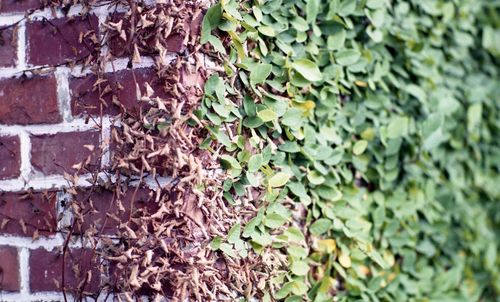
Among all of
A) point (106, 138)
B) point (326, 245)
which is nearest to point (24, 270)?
point (106, 138)

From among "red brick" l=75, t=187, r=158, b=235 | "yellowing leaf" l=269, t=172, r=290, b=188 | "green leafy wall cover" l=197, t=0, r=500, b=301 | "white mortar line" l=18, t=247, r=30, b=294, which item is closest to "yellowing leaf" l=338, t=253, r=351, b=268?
"green leafy wall cover" l=197, t=0, r=500, b=301

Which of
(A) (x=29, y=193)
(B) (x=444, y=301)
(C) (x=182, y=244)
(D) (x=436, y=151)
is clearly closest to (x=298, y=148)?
(C) (x=182, y=244)

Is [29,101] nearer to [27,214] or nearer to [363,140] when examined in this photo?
[27,214]

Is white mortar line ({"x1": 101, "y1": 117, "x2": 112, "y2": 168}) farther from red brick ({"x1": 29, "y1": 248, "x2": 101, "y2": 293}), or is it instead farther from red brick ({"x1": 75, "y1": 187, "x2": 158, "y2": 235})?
red brick ({"x1": 29, "y1": 248, "x2": 101, "y2": 293})

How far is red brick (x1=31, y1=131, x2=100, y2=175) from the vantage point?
1.02 metres

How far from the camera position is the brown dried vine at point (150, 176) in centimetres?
97

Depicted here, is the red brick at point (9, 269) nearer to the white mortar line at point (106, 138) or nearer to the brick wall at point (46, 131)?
the brick wall at point (46, 131)

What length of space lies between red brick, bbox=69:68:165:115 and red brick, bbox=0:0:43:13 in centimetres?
16

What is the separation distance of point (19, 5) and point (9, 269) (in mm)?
469

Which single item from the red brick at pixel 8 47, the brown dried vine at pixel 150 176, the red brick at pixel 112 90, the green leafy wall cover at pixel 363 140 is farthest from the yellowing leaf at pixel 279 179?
the red brick at pixel 8 47

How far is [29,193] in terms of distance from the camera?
3.47ft

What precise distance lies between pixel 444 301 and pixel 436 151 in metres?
0.44

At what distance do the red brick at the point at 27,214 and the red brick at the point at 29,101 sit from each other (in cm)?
13

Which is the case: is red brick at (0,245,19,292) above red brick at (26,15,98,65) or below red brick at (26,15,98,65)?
below
